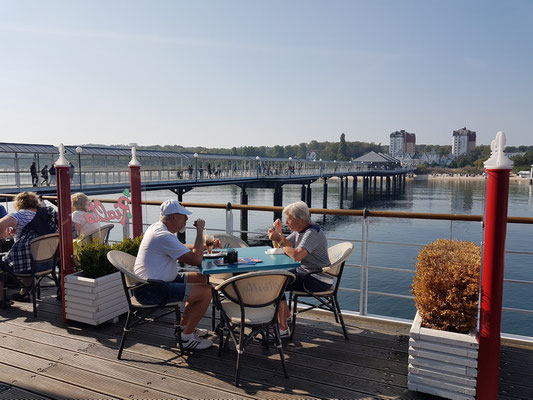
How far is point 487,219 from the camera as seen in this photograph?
2406 mm

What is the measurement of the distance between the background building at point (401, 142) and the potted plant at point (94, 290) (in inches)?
6773

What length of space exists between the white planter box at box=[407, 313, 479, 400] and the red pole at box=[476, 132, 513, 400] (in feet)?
0.18

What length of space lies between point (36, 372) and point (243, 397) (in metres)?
1.53

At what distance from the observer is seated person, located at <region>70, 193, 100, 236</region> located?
178 inches

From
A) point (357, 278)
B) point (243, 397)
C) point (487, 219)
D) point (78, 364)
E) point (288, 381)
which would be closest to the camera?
point (487, 219)

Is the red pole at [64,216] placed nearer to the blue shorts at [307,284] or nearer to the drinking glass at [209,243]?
the drinking glass at [209,243]

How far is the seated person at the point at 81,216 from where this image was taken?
453cm

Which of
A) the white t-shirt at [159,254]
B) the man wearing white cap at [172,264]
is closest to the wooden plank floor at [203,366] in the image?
the man wearing white cap at [172,264]

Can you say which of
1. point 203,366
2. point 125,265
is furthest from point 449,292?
point 125,265

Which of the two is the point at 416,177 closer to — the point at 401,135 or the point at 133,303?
the point at 401,135

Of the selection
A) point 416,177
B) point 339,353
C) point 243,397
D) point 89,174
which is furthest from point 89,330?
point 416,177

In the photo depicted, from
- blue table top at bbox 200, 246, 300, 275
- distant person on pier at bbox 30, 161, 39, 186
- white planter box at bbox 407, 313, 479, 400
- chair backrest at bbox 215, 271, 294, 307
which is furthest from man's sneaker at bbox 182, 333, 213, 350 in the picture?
distant person on pier at bbox 30, 161, 39, 186

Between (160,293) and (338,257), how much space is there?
158 centimetres

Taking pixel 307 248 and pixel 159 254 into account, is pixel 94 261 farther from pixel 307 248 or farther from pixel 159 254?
pixel 307 248
